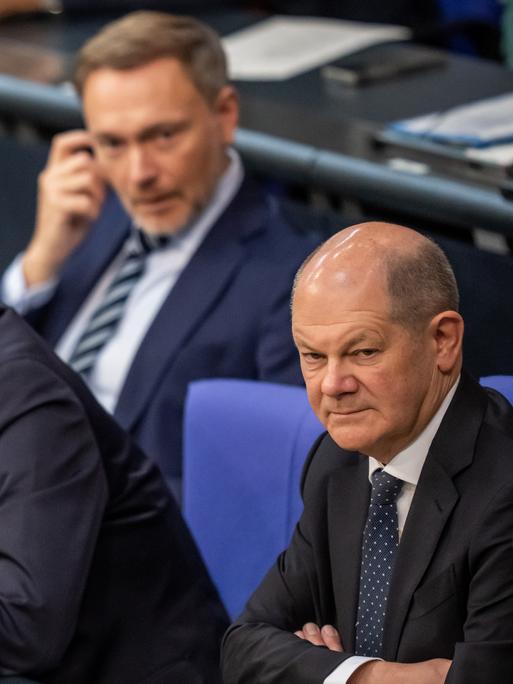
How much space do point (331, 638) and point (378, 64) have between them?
200 cm

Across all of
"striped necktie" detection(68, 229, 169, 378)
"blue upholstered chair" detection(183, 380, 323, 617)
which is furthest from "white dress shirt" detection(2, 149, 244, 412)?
"blue upholstered chair" detection(183, 380, 323, 617)

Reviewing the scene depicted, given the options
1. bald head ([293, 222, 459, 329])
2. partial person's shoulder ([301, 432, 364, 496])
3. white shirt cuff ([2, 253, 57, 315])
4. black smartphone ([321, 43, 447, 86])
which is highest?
bald head ([293, 222, 459, 329])

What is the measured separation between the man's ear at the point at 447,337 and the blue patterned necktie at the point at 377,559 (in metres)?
0.15

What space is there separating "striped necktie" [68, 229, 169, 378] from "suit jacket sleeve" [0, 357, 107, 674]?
2.74ft

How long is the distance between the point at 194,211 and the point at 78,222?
43 centimetres

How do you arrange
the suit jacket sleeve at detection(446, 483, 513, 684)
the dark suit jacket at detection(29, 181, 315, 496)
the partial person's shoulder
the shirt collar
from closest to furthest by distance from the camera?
1. the suit jacket sleeve at detection(446, 483, 513, 684)
2. the shirt collar
3. the partial person's shoulder
4. the dark suit jacket at detection(29, 181, 315, 496)

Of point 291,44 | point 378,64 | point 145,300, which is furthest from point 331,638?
point 291,44

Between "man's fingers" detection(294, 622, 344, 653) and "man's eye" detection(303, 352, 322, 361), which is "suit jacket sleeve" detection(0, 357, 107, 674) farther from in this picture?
"man's eye" detection(303, 352, 322, 361)

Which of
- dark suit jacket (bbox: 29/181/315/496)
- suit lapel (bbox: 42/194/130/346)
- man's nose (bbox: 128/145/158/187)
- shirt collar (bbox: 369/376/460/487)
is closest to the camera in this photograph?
shirt collar (bbox: 369/376/460/487)

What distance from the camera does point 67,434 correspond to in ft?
5.91

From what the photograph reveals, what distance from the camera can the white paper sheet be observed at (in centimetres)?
340

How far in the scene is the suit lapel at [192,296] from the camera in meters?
2.52

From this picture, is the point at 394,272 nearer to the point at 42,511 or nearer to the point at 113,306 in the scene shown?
the point at 42,511

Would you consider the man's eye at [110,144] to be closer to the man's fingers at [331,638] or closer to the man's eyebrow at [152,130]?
the man's eyebrow at [152,130]
